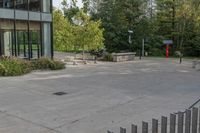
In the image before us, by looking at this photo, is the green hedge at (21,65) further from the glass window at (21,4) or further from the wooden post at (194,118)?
the wooden post at (194,118)

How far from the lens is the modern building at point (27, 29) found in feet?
59.9

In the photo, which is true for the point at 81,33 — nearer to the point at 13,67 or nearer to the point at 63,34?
the point at 63,34

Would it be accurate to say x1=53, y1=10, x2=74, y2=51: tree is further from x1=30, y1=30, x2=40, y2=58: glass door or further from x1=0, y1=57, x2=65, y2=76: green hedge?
x1=0, y1=57, x2=65, y2=76: green hedge

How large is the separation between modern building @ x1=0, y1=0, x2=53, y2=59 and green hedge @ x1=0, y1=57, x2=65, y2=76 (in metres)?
3.18

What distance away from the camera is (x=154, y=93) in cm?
997

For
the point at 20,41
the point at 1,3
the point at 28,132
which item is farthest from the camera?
the point at 20,41

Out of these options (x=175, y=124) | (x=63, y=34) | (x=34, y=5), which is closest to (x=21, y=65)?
(x=34, y=5)

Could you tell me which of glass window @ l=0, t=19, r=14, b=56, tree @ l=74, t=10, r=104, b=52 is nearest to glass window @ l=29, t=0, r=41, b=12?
glass window @ l=0, t=19, r=14, b=56

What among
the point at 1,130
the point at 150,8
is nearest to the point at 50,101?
the point at 1,130

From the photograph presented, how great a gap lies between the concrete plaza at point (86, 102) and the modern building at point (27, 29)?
6.48 metres

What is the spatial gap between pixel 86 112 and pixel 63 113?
572mm

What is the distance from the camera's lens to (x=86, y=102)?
8438mm

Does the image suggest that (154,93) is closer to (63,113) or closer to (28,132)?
(63,113)

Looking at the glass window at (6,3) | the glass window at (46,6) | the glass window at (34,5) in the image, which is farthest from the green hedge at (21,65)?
the glass window at (46,6)
